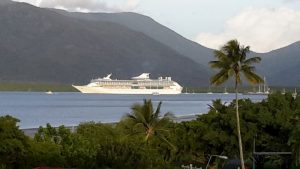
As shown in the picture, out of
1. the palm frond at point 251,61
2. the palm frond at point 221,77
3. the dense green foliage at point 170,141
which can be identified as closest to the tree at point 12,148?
the dense green foliage at point 170,141

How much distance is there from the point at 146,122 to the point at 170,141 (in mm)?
3529

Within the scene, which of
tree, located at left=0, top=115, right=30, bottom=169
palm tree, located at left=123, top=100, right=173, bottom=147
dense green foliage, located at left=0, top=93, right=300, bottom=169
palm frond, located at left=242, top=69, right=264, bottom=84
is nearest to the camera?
tree, located at left=0, top=115, right=30, bottom=169

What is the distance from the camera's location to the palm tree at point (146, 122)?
5447cm

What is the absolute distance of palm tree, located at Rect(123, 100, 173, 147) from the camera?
5447 centimetres

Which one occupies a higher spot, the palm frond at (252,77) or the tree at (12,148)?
the palm frond at (252,77)

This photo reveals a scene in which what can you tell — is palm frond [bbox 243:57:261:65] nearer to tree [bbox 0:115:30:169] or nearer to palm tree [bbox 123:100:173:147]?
palm tree [bbox 123:100:173:147]

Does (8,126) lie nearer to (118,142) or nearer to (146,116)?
(118,142)

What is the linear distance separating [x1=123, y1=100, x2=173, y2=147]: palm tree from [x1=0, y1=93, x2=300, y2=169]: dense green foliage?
1.78ft

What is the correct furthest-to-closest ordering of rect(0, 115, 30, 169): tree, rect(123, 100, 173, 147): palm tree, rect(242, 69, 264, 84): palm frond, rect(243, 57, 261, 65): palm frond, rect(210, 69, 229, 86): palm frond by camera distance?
rect(123, 100, 173, 147): palm tree, rect(210, 69, 229, 86): palm frond, rect(243, 57, 261, 65): palm frond, rect(242, 69, 264, 84): palm frond, rect(0, 115, 30, 169): tree

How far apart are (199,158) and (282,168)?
27.7 ft

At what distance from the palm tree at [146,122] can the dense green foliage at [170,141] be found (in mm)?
543

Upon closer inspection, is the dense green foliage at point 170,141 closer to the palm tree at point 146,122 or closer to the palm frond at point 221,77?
the palm tree at point 146,122

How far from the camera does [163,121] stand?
181 ft

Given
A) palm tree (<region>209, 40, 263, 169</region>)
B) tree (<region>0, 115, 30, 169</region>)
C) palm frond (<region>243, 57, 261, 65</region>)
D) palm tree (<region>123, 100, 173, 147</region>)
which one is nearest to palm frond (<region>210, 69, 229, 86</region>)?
→ palm tree (<region>209, 40, 263, 169</region>)
